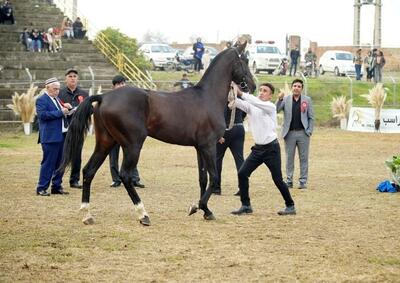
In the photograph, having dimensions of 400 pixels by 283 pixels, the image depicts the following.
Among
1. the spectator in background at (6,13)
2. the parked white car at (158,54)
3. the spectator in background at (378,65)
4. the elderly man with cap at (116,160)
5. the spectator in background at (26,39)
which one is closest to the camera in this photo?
the elderly man with cap at (116,160)

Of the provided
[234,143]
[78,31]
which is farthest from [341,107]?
[234,143]

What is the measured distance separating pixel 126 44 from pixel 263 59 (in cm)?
769

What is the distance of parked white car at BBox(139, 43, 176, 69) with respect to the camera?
45.1 meters

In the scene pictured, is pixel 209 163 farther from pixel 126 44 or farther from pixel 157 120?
pixel 126 44

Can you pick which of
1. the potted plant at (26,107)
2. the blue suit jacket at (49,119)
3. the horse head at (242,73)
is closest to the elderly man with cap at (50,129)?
the blue suit jacket at (49,119)

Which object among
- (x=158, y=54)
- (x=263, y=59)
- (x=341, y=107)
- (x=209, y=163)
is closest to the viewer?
(x=209, y=163)

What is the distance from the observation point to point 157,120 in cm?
1057

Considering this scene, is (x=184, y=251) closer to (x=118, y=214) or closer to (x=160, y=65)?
(x=118, y=214)

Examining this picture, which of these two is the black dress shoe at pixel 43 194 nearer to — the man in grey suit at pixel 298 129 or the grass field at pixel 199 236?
the grass field at pixel 199 236

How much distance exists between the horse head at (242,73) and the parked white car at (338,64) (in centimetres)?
3321

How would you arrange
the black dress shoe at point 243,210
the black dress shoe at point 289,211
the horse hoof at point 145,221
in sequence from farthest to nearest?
1. the black dress shoe at point 243,210
2. the black dress shoe at point 289,211
3. the horse hoof at point 145,221

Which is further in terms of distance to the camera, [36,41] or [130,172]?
[36,41]

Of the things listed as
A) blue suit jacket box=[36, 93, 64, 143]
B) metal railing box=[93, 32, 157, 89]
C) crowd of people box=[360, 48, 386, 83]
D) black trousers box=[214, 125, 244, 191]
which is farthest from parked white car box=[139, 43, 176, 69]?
blue suit jacket box=[36, 93, 64, 143]

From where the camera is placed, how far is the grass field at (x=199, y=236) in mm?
7516
